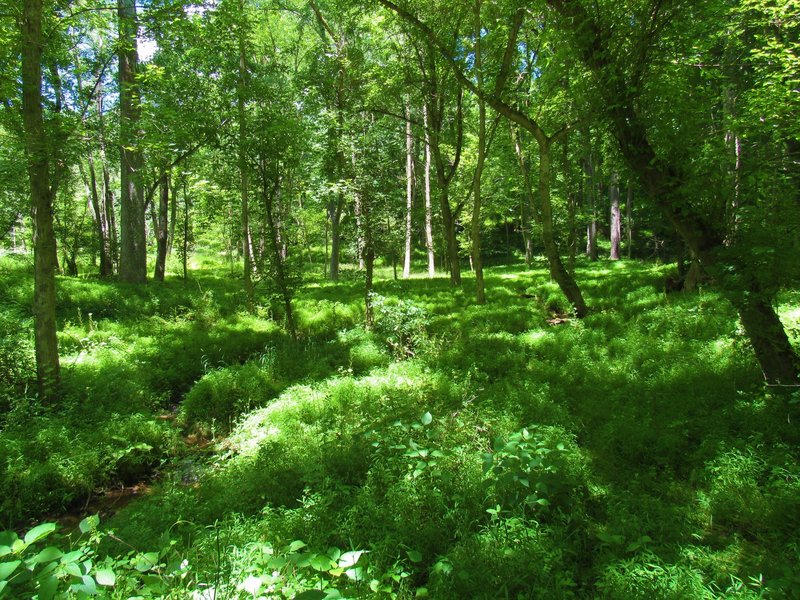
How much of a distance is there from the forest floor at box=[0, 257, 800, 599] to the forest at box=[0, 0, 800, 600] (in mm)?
32

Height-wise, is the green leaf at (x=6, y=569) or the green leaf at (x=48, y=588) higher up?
the green leaf at (x=6, y=569)

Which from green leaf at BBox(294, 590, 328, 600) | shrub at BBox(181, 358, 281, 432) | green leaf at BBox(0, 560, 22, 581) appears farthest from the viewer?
shrub at BBox(181, 358, 281, 432)

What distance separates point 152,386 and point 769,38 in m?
13.3

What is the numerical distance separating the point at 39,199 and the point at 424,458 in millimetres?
6182

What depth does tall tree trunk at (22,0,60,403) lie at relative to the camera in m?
5.10

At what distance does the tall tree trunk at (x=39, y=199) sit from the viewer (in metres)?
5.10

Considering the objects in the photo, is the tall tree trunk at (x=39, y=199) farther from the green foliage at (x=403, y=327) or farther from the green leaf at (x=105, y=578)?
the green leaf at (x=105, y=578)

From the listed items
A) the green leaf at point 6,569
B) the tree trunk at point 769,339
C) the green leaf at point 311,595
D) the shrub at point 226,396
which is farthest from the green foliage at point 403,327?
the green leaf at point 6,569

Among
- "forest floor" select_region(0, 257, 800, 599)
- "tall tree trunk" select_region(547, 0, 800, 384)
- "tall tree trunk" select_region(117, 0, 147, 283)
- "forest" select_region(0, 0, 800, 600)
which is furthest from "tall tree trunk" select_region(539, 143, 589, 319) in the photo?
"tall tree trunk" select_region(117, 0, 147, 283)

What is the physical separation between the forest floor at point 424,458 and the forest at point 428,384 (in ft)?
0.10

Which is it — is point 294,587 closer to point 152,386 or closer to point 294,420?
point 294,420

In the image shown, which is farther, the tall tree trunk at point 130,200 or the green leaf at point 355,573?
the tall tree trunk at point 130,200

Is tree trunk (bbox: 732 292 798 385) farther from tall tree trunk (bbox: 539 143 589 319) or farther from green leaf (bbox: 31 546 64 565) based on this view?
green leaf (bbox: 31 546 64 565)

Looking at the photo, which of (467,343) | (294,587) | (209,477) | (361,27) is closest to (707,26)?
(467,343)
